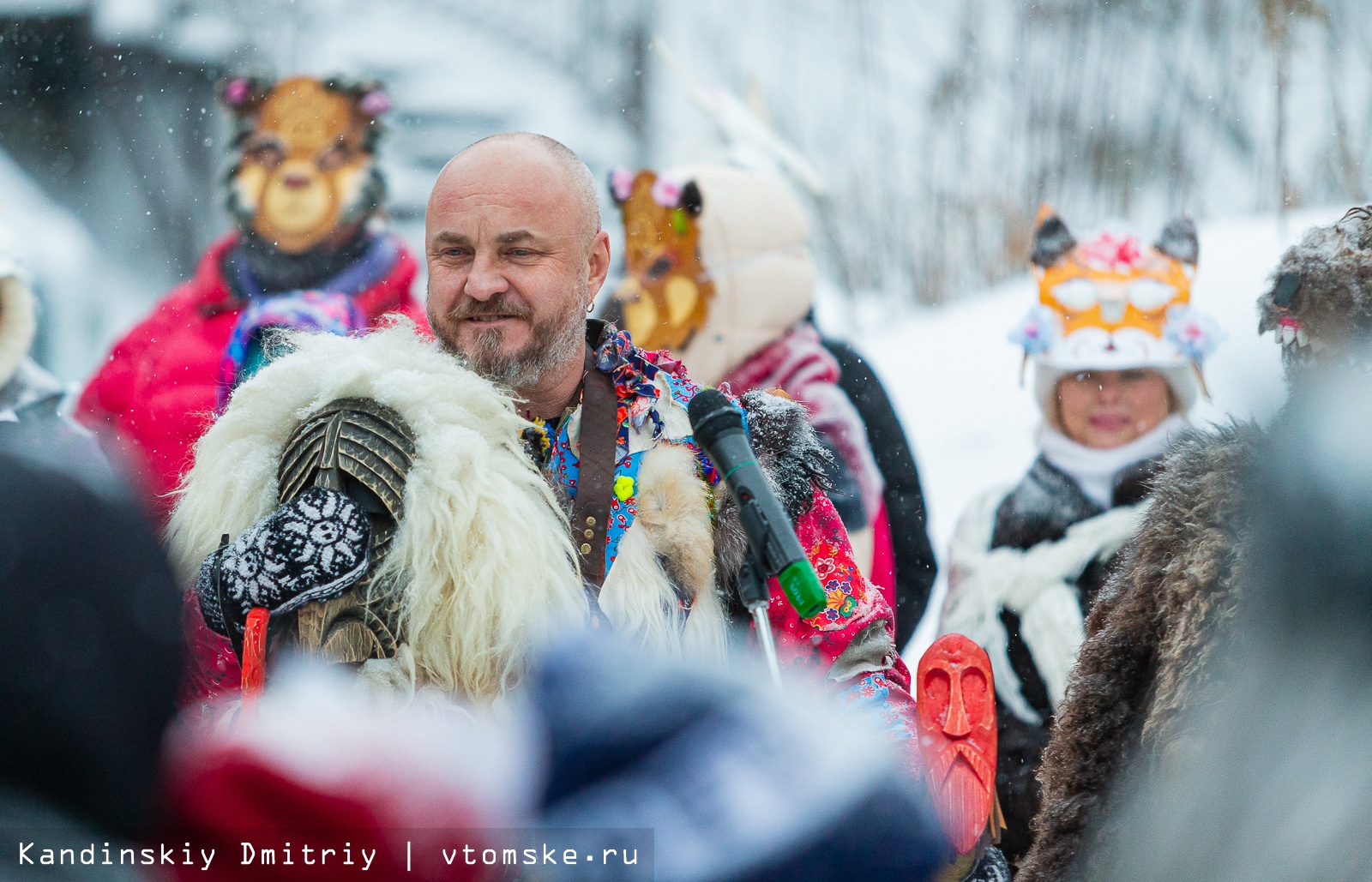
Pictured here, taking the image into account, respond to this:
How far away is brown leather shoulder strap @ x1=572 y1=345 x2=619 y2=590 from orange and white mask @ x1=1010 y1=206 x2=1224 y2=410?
1.89 meters

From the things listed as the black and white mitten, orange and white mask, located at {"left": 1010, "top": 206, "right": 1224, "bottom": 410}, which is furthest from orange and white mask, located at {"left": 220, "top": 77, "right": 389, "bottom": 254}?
the black and white mitten

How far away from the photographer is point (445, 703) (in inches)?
56.6

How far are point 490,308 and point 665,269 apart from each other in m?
2.01

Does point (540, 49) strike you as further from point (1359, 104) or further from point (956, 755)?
point (956, 755)

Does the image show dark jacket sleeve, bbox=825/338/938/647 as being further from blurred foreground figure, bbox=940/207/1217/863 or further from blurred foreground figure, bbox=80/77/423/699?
blurred foreground figure, bbox=80/77/423/699

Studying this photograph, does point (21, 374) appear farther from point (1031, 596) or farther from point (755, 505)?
point (755, 505)

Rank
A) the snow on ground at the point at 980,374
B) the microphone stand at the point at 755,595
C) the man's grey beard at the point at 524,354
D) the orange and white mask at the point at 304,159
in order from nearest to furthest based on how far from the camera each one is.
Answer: the microphone stand at the point at 755,595
the man's grey beard at the point at 524,354
the orange and white mask at the point at 304,159
the snow on ground at the point at 980,374

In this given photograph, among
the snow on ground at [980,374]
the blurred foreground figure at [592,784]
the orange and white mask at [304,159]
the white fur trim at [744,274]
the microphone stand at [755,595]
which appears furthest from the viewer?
the snow on ground at [980,374]

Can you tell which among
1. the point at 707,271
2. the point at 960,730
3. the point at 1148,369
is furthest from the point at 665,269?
the point at 960,730

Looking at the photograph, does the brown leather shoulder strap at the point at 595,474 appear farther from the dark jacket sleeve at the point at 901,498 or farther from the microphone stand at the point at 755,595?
the dark jacket sleeve at the point at 901,498

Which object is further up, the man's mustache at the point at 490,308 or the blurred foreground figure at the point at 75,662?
the man's mustache at the point at 490,308

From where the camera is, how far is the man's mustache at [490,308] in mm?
1920

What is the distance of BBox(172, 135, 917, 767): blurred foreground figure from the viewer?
1.53 metres

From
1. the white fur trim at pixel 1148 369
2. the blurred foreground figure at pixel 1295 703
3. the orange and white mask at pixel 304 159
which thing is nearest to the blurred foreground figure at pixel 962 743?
the blurred foreground figure at pixel 1295 703
